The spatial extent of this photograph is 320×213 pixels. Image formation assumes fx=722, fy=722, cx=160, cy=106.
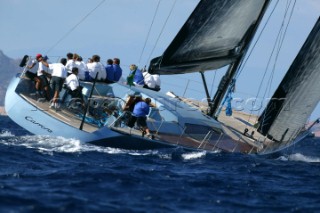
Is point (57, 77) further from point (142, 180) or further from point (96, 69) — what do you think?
point (142, 180)

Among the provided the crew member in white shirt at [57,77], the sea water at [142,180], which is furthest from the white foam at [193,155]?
the crew member in white shirt at [57,77]

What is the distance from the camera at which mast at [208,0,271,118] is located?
866 inches

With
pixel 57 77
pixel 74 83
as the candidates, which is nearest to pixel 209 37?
pixel 74 83

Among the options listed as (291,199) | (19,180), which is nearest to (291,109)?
(291,199)

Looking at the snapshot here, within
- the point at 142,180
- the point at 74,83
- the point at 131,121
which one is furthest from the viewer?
the point at 74,83

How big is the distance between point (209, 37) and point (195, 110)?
7.81ft

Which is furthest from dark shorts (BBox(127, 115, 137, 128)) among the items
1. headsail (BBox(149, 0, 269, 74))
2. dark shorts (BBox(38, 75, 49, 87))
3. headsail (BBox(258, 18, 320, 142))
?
headsail (BBox(258, 18, 320, 142))

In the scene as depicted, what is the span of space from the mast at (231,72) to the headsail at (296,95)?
152 centimetres

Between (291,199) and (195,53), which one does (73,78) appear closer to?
(195,53)

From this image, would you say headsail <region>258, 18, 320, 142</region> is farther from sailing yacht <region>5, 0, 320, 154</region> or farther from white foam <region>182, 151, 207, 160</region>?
white foam <region>182, 151, 207, 160</region>

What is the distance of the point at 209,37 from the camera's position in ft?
69.9

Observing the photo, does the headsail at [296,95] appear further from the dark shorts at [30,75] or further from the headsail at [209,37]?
the dark shorts at [30,75]

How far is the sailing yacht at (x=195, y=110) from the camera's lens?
19.2 metres

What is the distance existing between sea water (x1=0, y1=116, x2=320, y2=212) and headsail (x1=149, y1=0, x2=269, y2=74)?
2993 mm
